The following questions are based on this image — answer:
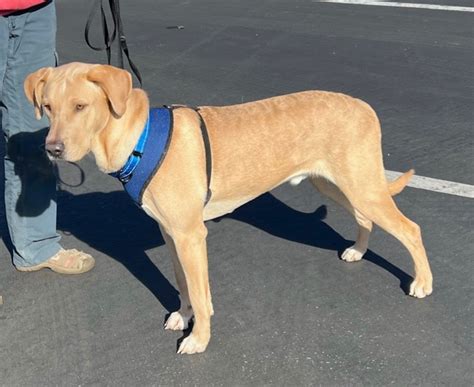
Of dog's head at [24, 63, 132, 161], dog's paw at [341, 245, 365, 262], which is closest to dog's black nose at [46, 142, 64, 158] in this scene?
dog's head at [24, 63, 132, 161]

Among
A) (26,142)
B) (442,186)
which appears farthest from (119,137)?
(442,186)

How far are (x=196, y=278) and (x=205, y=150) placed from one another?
673 millimetres

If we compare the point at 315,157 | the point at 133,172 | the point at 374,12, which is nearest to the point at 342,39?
the point at 374,12

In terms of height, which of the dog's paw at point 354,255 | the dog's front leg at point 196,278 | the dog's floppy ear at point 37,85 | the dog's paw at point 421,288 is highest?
the dog's floppy ear at point 37,85

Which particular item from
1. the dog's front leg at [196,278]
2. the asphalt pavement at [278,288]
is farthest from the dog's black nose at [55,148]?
the asphalt pavement at [278,288]

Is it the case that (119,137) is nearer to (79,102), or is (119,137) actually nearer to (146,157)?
(146,157)

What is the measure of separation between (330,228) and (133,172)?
1.88 m

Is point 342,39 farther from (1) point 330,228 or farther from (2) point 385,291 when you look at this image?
(2) point 385,291

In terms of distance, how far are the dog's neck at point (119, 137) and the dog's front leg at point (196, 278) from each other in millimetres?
484

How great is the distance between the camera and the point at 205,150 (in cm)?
379

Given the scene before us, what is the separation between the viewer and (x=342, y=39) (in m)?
9.22

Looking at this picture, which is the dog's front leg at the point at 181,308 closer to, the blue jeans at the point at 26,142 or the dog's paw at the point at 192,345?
the dog's paw at the point at 192,345

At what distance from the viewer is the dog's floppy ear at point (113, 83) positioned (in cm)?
343

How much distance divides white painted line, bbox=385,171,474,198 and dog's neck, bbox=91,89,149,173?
103 inches
